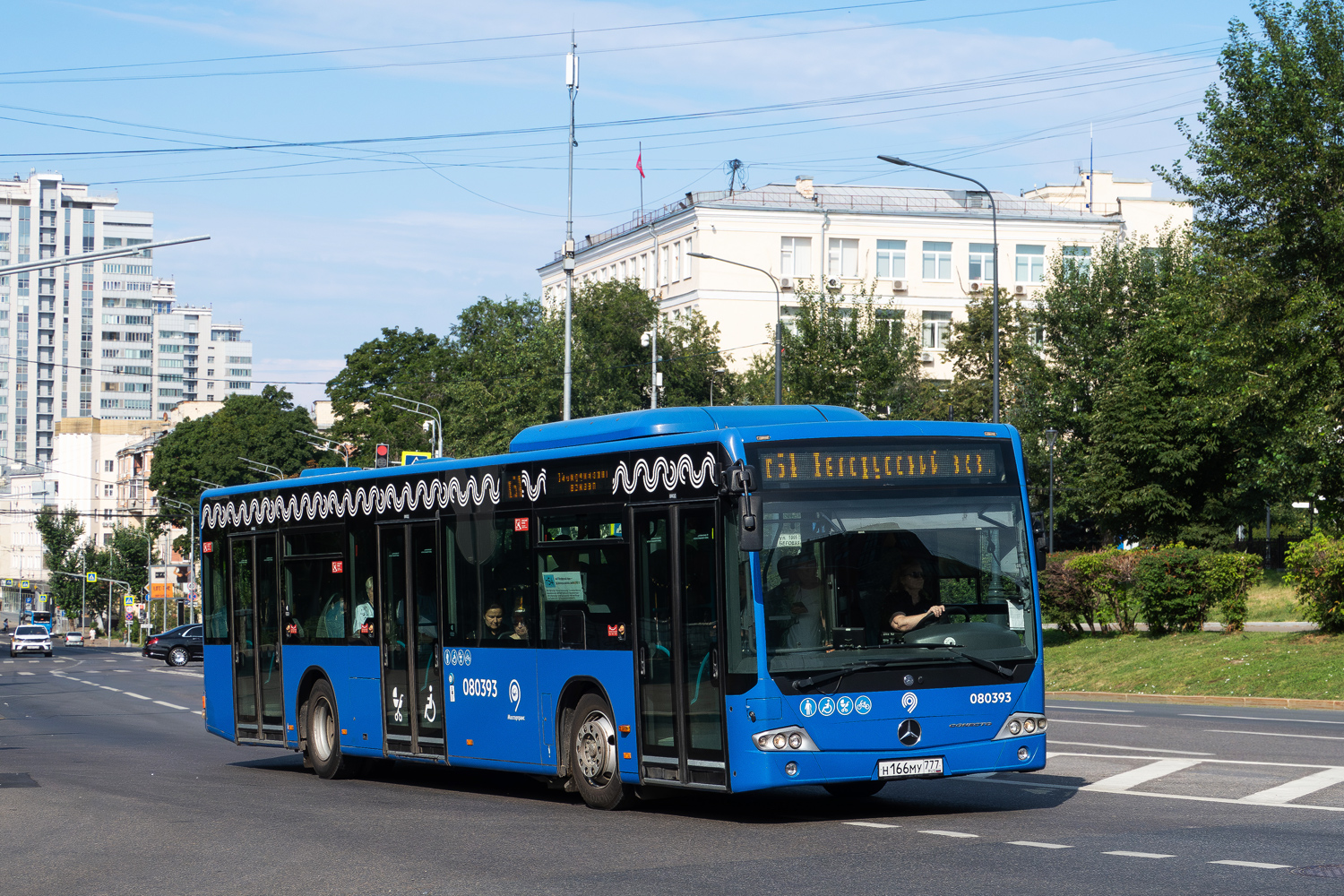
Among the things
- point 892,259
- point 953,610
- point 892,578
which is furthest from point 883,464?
point 892,259

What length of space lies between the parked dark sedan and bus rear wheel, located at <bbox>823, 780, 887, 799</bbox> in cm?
5520

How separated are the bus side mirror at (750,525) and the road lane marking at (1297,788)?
4152mm

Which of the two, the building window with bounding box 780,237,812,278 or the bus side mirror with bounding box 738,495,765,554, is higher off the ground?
the building window with bounding box 780,237,812,278

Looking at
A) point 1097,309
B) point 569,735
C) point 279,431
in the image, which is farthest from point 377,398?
point 569,735

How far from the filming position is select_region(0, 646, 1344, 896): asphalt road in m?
9.81

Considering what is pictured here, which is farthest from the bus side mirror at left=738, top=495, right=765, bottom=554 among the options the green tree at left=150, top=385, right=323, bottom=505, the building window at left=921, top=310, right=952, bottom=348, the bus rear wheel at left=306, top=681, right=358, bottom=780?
the green tree at left=150, top=385, right=323, bottom=505

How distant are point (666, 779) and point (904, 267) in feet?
262

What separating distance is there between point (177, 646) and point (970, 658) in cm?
5842

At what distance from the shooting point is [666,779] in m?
12.8

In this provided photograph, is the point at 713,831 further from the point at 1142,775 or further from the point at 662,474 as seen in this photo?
the point at 1142,775

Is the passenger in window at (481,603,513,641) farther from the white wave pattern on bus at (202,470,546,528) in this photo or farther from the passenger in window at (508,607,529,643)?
the white wave pattern on bus at (202,470,546,528)

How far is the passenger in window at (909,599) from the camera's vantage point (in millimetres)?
12328

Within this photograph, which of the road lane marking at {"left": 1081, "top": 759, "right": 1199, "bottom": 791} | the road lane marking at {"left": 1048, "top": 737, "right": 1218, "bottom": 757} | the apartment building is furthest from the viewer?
the apartment building

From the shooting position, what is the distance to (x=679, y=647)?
1273 cm
